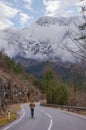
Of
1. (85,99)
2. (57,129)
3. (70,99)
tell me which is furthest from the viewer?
(70,99)

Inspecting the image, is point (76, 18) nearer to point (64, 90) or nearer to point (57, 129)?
point (57, 129)

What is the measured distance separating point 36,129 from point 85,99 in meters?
35.5

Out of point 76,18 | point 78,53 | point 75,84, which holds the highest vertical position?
point 75,84

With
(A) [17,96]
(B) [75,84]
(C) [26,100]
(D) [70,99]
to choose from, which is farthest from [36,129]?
(C) [26,100]

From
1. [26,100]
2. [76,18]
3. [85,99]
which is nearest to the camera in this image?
[76,18]

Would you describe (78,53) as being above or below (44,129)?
above

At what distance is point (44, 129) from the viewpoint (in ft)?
Result: 75.0

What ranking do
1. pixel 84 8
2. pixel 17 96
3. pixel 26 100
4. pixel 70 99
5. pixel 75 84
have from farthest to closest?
pixel 26 100, pixel 17 96, pixel 75 84, pixel 70 99, pixel 84 8

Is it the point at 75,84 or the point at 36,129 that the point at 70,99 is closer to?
the point at 75,84

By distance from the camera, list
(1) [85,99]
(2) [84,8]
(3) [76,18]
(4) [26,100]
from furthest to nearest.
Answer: (4) [26,100] < (1) [85,99] < (2) [84,8] < (3) [76,18]

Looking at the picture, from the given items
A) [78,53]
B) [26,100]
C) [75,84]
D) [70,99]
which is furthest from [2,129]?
[26,100]

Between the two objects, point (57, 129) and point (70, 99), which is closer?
point (57, 129)

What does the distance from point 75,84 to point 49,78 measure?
2371 cm

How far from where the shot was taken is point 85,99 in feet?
190
